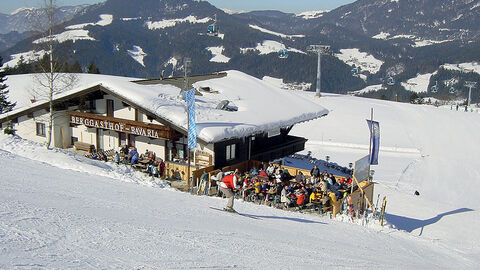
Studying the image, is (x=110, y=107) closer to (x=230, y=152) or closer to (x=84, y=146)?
(x=84, y=146)

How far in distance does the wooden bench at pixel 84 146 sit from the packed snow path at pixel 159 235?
957 centimetres

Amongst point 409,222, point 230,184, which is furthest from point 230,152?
point 230,184

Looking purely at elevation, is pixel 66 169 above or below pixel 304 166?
above

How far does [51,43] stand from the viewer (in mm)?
19422

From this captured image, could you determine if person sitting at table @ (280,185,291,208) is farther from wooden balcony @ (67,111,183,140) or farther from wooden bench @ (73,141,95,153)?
wooden bench @ (73,141,95,153)

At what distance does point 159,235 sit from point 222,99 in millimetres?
18544

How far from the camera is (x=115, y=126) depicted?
75.1 feet

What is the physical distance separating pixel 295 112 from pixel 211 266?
68.6ft

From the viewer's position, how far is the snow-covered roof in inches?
824

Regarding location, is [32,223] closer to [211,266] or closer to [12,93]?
[211,266]

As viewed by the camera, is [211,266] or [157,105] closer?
[211,266]

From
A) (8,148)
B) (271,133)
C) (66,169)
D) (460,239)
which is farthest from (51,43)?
(460,239)

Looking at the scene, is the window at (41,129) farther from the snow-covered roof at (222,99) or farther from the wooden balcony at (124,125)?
the wooden balcony at (124,125)

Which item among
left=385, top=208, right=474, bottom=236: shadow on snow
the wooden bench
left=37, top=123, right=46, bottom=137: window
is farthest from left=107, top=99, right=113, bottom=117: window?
left=385, top=208, right=474, bottom=236: shadow on snow
